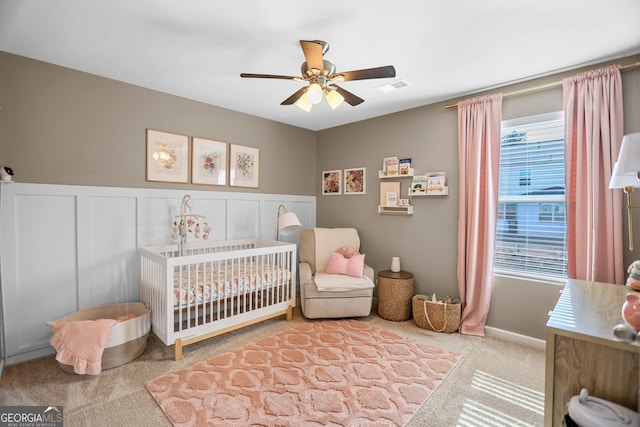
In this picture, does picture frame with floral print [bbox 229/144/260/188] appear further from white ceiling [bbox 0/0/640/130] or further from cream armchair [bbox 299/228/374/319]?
cream armchair [bbox 299/228/374/319]

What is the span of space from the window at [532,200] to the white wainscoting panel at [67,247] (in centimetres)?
325

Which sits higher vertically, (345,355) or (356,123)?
(356,123)

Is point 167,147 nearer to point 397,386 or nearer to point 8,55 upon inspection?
point 8,55

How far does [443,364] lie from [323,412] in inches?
44.2

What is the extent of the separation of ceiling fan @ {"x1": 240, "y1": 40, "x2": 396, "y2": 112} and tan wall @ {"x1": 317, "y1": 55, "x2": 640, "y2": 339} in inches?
55.1

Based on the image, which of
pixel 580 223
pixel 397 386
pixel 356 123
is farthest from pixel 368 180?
pixel 397 386

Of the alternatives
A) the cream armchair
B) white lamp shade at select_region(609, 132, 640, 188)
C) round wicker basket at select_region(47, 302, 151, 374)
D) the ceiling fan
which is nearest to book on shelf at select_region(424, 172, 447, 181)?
the cream armchair

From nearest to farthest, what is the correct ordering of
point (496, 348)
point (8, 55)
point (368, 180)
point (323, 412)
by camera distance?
point (323, 412)
point (8, 55)
point (496, 348)
point (368, 180)

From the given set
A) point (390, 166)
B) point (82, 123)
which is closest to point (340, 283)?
point (390, 166)

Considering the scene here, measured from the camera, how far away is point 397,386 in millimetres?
2070

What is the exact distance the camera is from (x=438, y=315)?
9.68 ft

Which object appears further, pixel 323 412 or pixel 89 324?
pixel 89 324

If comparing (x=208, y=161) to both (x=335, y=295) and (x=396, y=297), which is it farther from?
(x=396, y=297)

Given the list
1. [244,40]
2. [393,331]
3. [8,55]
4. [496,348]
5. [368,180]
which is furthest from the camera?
[368,180]
